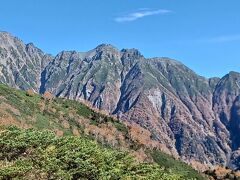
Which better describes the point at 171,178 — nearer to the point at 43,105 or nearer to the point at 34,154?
the point at 34,154

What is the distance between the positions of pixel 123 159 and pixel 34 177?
32.6 m

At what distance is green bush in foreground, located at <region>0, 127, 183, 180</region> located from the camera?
6000 cm

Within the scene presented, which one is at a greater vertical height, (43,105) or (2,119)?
(43,105)

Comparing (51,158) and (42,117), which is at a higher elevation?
(42,117)

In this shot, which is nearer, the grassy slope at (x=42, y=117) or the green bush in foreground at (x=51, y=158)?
the green bush in foreground at (x=51, y=158)

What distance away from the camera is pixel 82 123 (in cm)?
19975

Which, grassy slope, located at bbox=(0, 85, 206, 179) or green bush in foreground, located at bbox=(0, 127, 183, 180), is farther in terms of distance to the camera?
grassy slope, located at bbox=(0, 85, 206, 179)

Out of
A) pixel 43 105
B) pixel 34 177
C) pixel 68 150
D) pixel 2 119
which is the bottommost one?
pixel 34 177

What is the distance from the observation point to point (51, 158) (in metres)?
64.9

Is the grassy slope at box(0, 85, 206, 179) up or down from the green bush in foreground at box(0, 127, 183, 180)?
up

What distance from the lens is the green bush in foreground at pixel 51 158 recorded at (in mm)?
60000

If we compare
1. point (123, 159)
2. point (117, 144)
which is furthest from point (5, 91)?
point (123, 159)

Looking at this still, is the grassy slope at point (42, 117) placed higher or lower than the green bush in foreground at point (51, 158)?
higher

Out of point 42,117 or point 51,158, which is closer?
point 51,158
